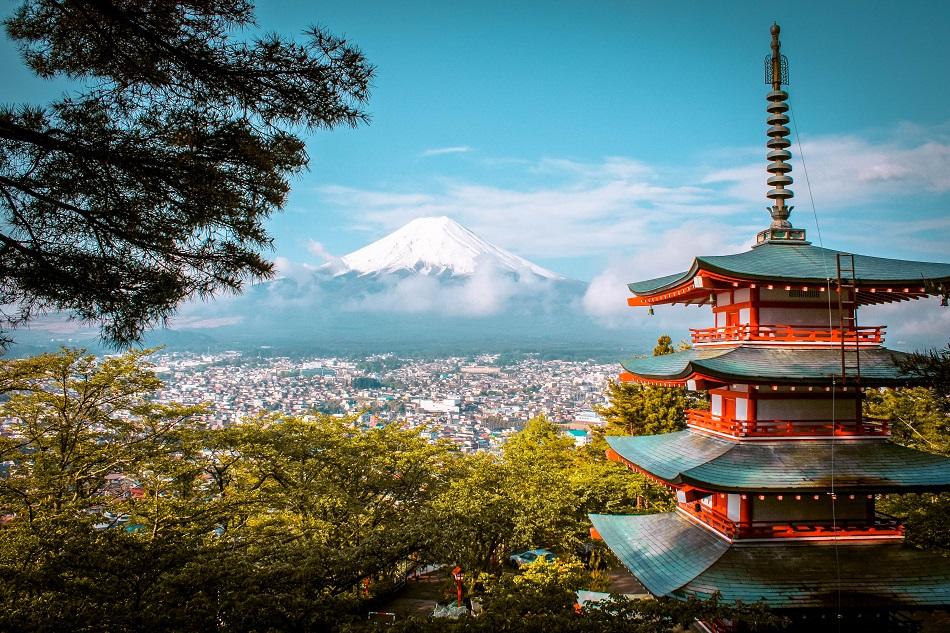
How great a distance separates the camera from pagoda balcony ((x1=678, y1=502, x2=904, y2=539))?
7824mm

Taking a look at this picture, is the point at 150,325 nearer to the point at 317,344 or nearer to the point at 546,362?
the point at 546,362

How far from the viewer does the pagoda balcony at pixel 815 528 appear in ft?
25.7

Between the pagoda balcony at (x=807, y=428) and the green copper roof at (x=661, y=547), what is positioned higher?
the pagoda balcony at (x=807, y=428)

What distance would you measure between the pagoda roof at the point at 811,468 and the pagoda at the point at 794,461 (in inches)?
0.8

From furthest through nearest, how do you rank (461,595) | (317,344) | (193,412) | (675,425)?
(317,344), (675,425), (461,595), (193,412)

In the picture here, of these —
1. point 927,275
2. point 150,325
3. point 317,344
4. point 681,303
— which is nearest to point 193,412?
point 150,325

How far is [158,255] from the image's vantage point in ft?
14.3

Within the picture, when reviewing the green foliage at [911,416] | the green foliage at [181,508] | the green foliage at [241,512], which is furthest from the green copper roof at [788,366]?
the green foliage at [911,416]

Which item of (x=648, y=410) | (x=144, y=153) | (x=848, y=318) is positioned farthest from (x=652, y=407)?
(x=144, y=153)

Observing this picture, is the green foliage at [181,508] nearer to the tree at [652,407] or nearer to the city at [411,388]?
the city at [411,388]

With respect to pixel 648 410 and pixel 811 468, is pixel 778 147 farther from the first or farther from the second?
pixel 648 410

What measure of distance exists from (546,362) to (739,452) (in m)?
110

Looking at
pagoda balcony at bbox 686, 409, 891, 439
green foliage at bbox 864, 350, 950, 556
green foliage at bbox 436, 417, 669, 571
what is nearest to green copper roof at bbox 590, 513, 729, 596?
pagoda balcony at bbox 686, 409, 891, 439

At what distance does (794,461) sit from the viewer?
7832 millimetres
